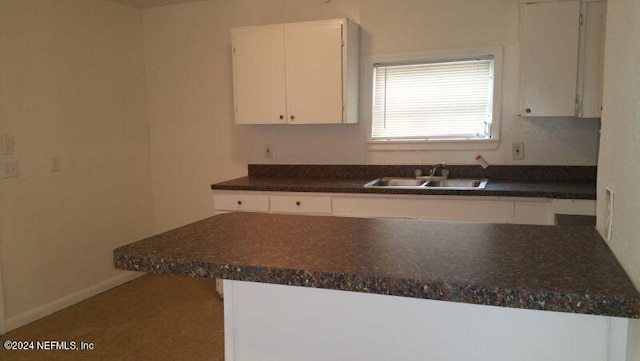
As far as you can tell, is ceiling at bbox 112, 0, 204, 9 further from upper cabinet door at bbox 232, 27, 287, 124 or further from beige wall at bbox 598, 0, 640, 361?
beige wall at bbox 598, 0, 640, 361

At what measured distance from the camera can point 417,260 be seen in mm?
1069

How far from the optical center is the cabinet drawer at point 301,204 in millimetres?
3066

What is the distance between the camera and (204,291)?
11.5 ft

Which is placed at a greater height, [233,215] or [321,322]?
[233,215]

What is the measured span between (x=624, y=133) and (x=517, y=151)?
7.85 ft

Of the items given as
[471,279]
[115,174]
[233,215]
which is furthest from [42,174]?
[471,279]

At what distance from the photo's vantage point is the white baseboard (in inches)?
117

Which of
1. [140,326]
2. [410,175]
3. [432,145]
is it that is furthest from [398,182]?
[140,326]

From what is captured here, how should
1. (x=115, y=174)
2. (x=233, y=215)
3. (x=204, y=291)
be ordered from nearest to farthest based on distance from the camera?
(x=233, y=215), (x=204, y=291), (x=115, y=174)

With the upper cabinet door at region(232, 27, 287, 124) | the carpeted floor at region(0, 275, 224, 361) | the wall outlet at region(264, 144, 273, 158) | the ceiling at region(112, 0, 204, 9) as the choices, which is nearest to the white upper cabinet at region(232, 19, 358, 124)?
the upper cabinet door at region(232, 27, 287, 124)

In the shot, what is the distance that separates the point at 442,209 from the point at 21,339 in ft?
9.19

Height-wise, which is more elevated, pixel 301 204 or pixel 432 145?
pixel 432 145

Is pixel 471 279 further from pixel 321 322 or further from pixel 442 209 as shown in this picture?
pixel 442 209

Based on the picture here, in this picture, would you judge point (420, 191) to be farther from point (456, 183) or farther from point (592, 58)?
point (592, 58)
